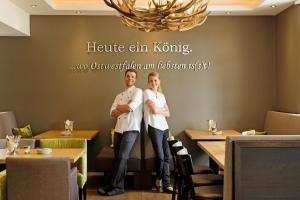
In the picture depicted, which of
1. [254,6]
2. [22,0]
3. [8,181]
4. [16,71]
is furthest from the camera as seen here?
[16,71]

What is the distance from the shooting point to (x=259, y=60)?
24.2 ft

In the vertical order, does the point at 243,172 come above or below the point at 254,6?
below

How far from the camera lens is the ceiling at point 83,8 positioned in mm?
6406

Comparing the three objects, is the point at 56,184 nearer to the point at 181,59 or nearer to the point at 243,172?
the point at 243,172

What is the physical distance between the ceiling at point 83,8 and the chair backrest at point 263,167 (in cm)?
377

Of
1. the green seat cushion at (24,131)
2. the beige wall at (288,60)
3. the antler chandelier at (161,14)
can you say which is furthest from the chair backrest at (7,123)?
the beige wall at (288,60)

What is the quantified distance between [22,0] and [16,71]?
153cm

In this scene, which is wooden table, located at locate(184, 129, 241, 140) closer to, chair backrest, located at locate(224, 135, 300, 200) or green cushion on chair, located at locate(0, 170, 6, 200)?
chair backrest, located at locate(224, 135, 300, 200)

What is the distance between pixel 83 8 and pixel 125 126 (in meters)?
2.45

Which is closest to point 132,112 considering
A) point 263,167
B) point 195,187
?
point 195,187

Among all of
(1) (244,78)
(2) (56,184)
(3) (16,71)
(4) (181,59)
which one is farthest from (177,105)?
(2) (56,184)

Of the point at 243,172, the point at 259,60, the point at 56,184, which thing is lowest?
the point at 56,184

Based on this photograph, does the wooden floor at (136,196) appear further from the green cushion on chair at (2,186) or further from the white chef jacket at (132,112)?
the green cushion on chair at (2,186)

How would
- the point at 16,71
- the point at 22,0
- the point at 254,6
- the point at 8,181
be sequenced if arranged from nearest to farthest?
the point at 8,181 → the point at 22,0 → the point at 254,6 → the point at 16,71
